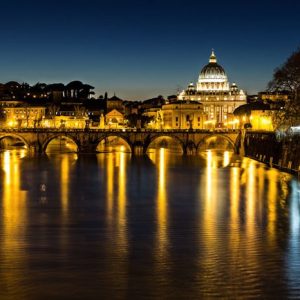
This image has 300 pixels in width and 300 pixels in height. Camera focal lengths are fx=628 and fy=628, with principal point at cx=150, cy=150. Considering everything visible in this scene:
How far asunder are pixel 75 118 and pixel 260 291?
407 ft

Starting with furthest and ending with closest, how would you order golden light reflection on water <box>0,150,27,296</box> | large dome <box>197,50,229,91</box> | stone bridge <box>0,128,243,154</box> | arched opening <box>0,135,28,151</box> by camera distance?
large dome <box>197,50,229,91</box> < arched opening <box>0,135,28,151</box> < stone bridge <box>0,128,243,154</box> < golden light reflection on water <box>0,150,27,296</box>

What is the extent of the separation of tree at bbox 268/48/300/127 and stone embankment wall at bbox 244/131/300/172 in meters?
1.85

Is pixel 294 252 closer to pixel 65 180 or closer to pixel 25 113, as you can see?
pixel 65 180

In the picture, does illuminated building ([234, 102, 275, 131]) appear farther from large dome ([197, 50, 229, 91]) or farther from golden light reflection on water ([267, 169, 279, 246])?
large dome ([197, 50, 229, 91])

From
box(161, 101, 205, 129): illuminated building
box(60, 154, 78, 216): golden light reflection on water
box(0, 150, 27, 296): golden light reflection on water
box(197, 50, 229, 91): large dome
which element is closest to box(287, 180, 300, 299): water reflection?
box(0, 150, 27, 296): golden light reflection on water

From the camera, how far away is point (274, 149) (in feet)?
224

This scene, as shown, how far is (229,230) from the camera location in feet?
98.5

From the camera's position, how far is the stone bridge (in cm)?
9088

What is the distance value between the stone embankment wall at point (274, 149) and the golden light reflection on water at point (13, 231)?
81.7ft

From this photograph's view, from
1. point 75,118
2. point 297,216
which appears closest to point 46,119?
point 75,118

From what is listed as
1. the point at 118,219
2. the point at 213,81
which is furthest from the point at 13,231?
the point at 213,81

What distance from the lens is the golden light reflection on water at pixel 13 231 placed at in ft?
72.6

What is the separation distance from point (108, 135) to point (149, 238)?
6493cm

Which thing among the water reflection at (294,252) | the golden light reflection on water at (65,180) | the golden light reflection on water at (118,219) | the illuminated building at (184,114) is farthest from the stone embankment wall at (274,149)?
the illuminated building at (184,114)
